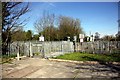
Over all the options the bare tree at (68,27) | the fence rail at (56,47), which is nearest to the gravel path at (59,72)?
the fence rail at (56,47)

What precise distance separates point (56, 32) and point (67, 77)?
44108mm

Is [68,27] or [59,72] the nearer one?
[59,72]

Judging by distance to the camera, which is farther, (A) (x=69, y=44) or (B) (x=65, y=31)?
(B) (x=65, y=31)

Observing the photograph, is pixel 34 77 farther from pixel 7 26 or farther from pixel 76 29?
pixel 76 29

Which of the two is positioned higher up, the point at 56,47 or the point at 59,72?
the point at 56,47

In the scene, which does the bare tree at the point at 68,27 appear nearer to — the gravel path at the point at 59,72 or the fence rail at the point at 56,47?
the fence rail at the point at 56,47

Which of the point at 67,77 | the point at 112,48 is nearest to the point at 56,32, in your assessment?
the point at 112,48

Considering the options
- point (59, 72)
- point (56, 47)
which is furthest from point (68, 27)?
point (59, 72)

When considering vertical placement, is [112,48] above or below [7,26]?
below

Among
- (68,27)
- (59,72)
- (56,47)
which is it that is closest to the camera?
(59,72)

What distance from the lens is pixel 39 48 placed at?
22.8 meters

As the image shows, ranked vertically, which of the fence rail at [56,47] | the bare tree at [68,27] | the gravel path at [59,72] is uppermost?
the bare tree at [68,27]

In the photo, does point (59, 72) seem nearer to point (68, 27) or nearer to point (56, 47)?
point (56, 47)

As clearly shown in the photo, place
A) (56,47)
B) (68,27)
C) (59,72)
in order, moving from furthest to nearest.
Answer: (68,27), (56,47), (59,72)
